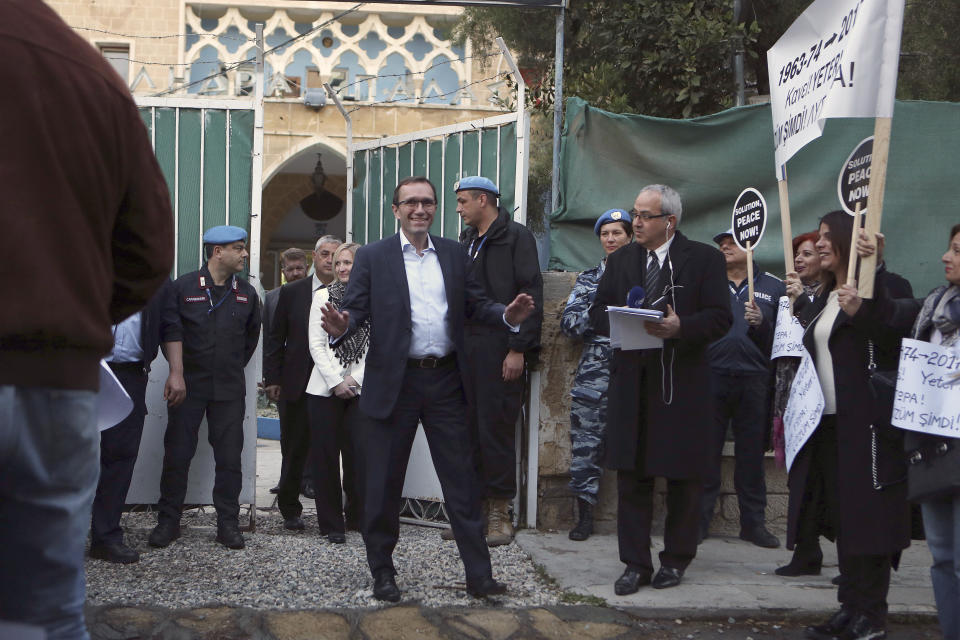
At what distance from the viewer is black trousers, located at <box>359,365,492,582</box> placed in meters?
5.34

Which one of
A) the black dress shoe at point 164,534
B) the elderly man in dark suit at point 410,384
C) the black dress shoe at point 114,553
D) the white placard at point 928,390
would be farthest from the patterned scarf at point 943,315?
the black dress shoe at point 164,534

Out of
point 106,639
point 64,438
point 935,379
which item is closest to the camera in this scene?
point 64,438

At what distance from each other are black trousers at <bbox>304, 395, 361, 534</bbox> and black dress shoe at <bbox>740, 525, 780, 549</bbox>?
2.55 metres

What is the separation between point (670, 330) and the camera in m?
5.32

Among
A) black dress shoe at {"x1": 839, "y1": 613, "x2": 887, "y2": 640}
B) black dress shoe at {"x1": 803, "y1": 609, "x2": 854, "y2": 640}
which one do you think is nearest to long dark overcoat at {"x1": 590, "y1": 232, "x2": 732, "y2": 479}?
black dress shoe at {"x1": 803, "y1": 609, "x2": 854, "y2": 640}

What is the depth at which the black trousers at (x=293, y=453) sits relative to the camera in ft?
24.3

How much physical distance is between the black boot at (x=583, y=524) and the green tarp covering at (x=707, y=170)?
161 centimetres

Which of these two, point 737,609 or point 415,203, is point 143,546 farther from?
point 737,609

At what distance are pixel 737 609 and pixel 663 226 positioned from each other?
1906 mm

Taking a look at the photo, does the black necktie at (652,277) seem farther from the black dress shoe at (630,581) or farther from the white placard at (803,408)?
the black dress shoe at (630,581)

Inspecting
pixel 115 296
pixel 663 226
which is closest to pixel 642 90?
pixel 663 226

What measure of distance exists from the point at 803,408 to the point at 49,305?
12.2ft

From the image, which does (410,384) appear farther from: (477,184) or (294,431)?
(294,431)

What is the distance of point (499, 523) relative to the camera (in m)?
6.79
